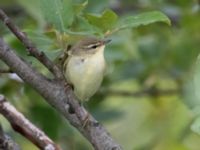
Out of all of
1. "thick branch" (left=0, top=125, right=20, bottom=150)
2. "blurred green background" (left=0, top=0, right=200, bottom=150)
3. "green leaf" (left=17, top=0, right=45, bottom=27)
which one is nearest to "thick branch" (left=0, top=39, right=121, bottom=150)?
"thick branch" (left=0, top=125, right=20, bottom=150)

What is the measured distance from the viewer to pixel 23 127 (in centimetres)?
162

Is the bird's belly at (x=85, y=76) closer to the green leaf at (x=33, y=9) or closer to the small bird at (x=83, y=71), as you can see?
the small bird at (x=83, y=71)

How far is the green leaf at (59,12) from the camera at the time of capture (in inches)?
71.2

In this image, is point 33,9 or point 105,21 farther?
point 33,9

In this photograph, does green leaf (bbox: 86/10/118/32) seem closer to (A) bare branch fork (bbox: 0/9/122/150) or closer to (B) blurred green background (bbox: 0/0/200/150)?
(A) bare branch fork (bbox: 0/9/122/150)

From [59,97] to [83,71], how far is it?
1.24 feet

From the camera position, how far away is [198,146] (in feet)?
11.7

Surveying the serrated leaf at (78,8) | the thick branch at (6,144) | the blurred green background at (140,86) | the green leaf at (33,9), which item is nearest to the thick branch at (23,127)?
the thick branch at (6,144)

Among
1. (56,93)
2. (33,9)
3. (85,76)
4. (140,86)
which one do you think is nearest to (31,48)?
(56,93)

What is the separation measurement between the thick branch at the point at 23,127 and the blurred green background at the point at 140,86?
56.1 inches

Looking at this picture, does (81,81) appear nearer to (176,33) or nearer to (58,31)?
(58,31)

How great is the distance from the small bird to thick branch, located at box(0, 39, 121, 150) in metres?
0.24

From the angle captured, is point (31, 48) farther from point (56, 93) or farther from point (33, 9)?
point (33, 9)

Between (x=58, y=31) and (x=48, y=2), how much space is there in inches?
3.3
